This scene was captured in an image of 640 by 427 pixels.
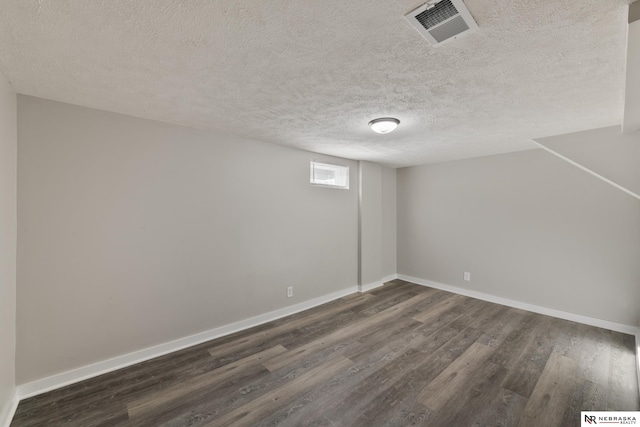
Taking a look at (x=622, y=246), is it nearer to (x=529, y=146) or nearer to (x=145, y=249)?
(x=529, y=146)

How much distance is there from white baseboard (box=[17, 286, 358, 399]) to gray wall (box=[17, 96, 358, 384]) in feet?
0.18

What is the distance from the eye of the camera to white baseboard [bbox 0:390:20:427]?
1660 mm

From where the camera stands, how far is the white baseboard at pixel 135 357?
1993 millimetres

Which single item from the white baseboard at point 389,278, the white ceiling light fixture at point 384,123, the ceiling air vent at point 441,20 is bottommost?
the white baseboard at point 389,278

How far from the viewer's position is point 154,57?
1492mm

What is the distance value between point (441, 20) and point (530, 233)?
3.64 metres

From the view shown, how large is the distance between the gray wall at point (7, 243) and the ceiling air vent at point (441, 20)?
254cm

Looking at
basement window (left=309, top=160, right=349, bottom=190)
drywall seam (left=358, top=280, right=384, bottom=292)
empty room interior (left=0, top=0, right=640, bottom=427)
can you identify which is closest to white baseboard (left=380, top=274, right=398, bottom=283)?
drywall seam (left=358, top=280, right=384, bottom=292)

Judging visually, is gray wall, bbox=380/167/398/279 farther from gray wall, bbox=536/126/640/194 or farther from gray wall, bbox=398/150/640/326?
gray wall, bbox=536/126/640/194

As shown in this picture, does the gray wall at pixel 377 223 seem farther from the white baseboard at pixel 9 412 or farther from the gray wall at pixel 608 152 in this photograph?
the white baseboard at pixel 9 412

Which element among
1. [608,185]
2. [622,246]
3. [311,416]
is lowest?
[311,416]

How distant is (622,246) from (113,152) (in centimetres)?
549

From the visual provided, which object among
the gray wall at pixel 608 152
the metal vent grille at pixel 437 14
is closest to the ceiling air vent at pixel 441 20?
the metal vent grille at pixel 437 14

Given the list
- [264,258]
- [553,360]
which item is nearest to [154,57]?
[264,258]
